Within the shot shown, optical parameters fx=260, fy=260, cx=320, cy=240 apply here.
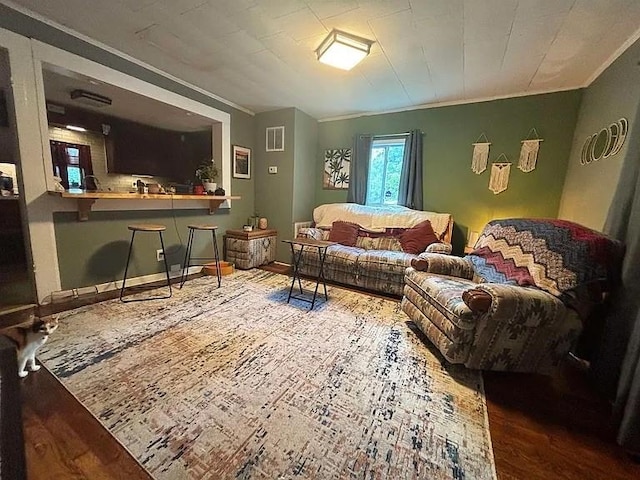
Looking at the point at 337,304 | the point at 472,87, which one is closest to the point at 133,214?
the point at 337,304

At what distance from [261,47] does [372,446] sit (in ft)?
9.91

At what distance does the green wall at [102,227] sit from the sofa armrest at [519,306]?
3427mm

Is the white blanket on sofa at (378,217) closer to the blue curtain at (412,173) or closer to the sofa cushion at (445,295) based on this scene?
the blue curtain at (412,173)

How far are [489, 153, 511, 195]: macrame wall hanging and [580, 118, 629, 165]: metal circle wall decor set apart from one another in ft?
2.27

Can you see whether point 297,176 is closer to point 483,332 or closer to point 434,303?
point 434,303

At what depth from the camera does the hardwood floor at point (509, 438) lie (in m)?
1.05

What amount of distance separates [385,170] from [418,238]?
132cm

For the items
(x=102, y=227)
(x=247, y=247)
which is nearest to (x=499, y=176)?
(x=247, y=247)

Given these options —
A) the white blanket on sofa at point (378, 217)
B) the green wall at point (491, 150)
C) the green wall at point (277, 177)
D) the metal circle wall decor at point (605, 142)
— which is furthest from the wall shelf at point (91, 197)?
the metal circle wall decor at point (605, 142)

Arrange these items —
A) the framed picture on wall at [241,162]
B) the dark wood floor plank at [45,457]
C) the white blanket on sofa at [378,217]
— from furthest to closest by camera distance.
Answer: the framed picture on wall at [241,162], the white blanket on sofa at [378,217], the dark wood floor plank at [45,457]

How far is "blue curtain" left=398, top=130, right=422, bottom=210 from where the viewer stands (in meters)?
3.68

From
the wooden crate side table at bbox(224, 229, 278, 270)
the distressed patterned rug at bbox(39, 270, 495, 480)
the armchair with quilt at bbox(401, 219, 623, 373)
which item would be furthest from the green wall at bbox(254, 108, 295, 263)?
the armchair with quilt at bbox(401, 219, 623, 373)

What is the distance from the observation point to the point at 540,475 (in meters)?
1.09

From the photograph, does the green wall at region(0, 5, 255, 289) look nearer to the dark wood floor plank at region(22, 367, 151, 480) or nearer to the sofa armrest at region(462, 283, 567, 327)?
the dark wood floor plank at region(22, 367, 151, 480)
